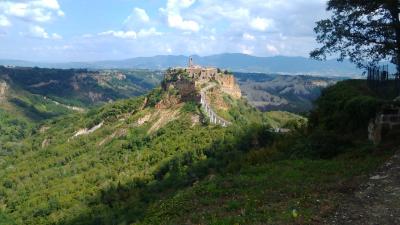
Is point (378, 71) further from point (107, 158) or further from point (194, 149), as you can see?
point (107, 158)

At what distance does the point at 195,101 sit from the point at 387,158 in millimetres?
84301

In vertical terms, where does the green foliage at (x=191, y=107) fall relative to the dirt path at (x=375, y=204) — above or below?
below

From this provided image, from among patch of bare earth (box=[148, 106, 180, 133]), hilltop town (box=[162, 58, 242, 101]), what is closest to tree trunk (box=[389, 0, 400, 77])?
patch of bare earth (box=[148, 106, 180, 133])

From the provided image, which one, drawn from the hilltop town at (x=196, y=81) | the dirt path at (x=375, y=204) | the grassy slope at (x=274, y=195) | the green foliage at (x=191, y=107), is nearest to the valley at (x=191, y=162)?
the grassy slope at (x=274, y=195)

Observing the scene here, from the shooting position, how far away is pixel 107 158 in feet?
339

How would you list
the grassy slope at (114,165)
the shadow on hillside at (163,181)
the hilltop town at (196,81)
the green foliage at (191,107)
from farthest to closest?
the hilltop town at (196,81), the green foliage at (191,107), the grassy slope at (114,165), the shadow on hillside at (163,181)

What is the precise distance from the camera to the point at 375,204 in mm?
14258

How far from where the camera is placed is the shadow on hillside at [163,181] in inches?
2181

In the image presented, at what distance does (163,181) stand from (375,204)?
164 ft

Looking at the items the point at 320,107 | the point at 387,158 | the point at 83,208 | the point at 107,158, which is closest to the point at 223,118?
the point at 107,158

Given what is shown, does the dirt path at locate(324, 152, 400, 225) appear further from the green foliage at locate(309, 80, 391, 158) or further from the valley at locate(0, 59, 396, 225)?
the green foliage at locate(309, 80, 391, 158)

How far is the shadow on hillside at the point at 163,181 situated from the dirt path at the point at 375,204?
35667mm

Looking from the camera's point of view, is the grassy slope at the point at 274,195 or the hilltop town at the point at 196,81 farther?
the hilltop town at the point at 196,81

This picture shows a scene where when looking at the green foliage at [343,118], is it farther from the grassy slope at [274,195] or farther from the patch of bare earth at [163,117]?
the patch of bare earth at [163,117]
